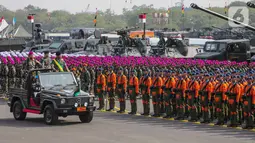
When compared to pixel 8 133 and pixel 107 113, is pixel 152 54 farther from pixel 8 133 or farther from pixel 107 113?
pixel 8 133

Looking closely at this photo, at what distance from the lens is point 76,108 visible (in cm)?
2022

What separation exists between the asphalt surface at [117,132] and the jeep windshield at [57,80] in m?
1.20

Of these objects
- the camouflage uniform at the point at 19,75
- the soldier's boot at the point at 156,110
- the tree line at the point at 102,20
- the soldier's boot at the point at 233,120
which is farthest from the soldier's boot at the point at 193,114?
the tree line at the point at 102,20

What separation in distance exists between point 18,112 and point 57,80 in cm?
175

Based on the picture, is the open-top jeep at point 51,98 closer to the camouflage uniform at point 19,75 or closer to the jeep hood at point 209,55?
the camouflage uniform at point 19,75

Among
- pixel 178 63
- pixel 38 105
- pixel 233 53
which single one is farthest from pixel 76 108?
pixel 233 53

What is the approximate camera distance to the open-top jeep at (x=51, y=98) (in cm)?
2019

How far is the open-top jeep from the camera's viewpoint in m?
20.2

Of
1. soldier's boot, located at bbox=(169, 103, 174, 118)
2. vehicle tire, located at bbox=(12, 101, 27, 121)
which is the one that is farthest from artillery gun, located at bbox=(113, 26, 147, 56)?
vehicle tire, located at bbox=(12, 101, 27, 121)

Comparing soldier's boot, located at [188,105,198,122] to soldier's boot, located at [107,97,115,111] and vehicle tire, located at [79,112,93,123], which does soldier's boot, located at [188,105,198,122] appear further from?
soldier's boot, located at [107,97,115,111]

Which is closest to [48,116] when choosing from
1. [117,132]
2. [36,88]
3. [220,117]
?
[36,88]

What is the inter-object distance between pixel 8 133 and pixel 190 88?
664cm

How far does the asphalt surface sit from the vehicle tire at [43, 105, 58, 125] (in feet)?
0.62

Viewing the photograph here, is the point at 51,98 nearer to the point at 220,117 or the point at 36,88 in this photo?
the point at 36,88
